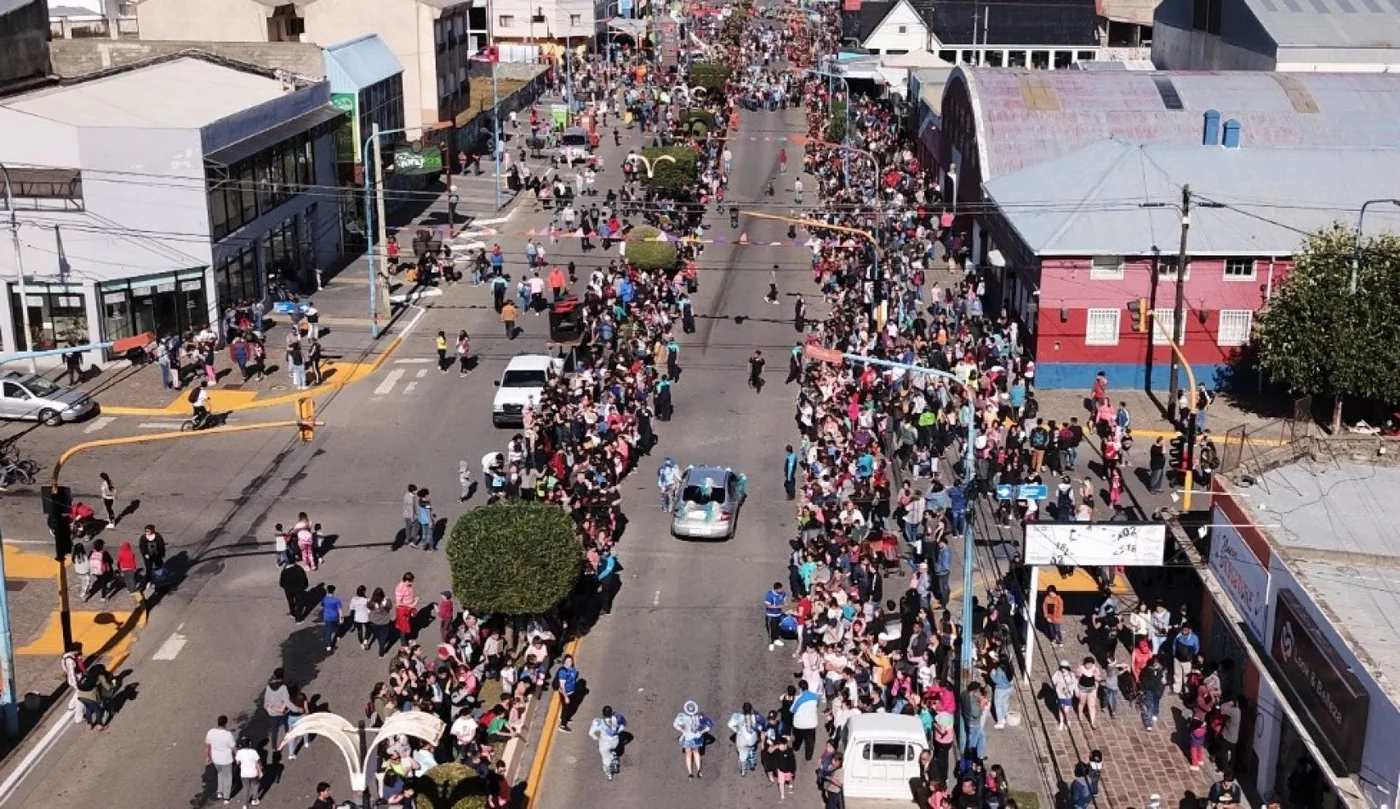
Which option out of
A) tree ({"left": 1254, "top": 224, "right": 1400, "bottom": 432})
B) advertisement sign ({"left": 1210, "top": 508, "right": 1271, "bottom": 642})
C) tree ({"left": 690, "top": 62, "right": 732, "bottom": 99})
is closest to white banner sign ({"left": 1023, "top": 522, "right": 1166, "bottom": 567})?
advertisement sign ({"left": 1210, "top": 508, "right": 1271, "bottom": 642})

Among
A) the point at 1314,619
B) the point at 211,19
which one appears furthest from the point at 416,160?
the point at 1314,619

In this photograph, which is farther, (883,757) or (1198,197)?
(1198,197)

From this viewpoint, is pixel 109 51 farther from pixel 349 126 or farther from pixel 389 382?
pixel 389 382

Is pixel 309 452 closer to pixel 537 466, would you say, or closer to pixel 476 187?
pixel 537 466

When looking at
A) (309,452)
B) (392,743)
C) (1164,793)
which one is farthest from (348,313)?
(1164,793)

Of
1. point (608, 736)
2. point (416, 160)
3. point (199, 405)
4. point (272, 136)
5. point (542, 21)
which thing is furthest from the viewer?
point (542, 21)

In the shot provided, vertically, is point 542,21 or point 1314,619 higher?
point 542,21
